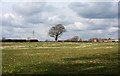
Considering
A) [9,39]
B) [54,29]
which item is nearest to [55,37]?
[54,29]

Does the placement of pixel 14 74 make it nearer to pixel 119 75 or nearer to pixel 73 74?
pixel 73 74

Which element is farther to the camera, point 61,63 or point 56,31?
point 56,31

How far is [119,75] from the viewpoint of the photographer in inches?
304

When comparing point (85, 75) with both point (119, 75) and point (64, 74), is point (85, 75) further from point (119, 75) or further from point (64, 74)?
point (119, 75)

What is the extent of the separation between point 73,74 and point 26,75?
2.75m

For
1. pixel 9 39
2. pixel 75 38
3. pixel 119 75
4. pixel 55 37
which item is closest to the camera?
pixel 119 75

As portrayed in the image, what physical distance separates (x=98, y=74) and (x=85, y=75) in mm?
811

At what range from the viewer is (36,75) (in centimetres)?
793

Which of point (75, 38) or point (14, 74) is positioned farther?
point (75, 38)

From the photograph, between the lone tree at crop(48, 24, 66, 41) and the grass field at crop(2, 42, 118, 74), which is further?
the lone tree at crop(48, 24, 66, 41)

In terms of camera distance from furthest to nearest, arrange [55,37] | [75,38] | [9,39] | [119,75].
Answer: [75,38]
[55,37]
[9,39]
[119,75]

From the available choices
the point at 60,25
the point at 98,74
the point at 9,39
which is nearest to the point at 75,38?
the point at 60,25

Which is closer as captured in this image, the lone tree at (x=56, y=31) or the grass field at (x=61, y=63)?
the grass field at (x=61, y=63)

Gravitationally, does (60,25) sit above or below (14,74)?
above
